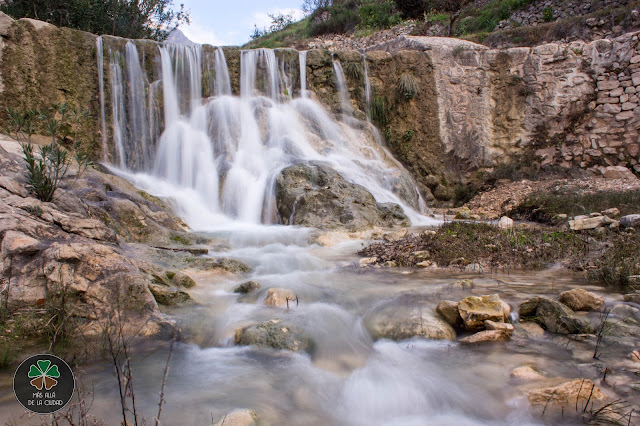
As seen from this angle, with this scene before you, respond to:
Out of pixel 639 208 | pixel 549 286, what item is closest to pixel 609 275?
pixel 549 286

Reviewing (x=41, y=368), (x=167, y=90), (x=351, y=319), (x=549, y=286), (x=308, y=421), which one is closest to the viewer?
(x=41, y=368)

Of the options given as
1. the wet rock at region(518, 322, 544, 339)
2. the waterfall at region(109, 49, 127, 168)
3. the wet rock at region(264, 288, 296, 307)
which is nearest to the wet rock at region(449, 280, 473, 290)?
the wet rock at region(518, 322, 544, 339)

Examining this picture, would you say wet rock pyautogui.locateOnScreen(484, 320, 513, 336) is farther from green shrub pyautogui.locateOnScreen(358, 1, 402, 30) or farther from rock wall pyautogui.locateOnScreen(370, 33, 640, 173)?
green shrub pyautogui.locateOnScreen(358, 1, 402, 30)

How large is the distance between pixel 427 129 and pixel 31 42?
33.8 feet

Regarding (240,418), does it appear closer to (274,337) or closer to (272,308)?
(274,337)

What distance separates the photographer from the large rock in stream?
830 centimetres

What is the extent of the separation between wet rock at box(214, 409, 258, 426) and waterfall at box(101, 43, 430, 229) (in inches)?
246

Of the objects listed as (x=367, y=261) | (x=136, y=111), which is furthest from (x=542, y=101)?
(x=136, y=111)

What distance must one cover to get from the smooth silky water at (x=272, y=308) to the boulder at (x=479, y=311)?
0.25 meters

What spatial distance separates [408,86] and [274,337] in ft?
35.1

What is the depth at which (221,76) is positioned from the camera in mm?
11891

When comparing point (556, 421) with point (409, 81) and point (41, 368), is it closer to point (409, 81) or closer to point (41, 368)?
point (41, 368)

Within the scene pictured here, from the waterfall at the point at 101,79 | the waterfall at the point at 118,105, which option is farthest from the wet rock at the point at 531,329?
the waterfall at the point at 101,79

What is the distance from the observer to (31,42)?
9.45m
